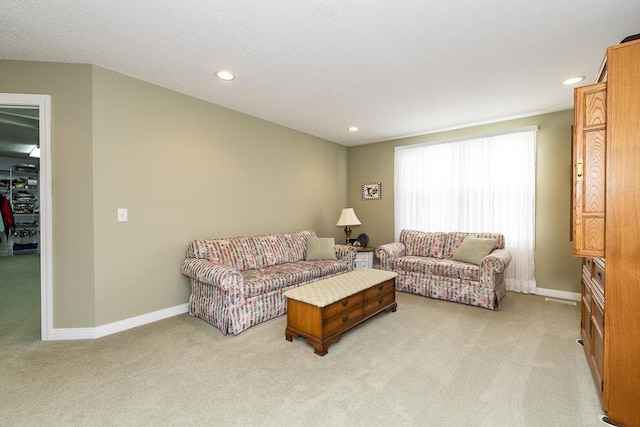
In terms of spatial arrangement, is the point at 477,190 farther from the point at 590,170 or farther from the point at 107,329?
the point at 107,329

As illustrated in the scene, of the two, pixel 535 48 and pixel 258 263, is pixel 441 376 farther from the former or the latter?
pixel 535 48

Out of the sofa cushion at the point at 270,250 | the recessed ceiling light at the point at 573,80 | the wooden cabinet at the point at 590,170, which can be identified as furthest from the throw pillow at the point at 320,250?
the recessed ceiling light at the point at 573,80

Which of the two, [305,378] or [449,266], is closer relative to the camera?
[305,378]

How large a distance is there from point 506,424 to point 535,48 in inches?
104

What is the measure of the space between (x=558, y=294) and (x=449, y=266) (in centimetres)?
155

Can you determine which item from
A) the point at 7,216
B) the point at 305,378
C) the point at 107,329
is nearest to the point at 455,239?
the point at 305,378

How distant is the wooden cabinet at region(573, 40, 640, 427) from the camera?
1.50 m

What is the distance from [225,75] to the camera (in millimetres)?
2781

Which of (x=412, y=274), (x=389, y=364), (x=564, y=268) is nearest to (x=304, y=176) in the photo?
A: (x=412, y=274)

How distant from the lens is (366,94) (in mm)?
3227

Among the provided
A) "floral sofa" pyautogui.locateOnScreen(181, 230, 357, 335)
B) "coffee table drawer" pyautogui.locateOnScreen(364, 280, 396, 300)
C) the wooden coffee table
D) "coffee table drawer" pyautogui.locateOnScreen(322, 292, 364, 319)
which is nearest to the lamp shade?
"floral sofa" pyautogui.locateOnScreen(181, 230, 357, 335)

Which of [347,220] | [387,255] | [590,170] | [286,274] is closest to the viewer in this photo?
[590,170]

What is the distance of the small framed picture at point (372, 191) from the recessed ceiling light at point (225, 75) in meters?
3.34

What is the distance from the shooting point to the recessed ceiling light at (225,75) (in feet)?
8.92
